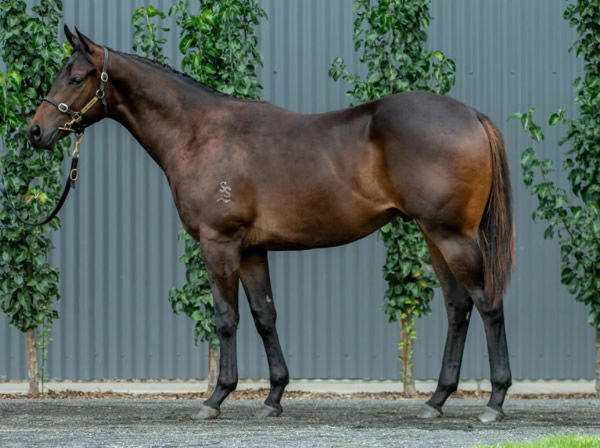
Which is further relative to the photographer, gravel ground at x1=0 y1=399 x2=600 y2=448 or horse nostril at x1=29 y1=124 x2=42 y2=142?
horse nostril at x1=29 y1=124 x2=42 y2=142

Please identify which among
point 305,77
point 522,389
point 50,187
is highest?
point 305,77

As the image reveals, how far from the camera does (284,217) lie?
6.92 m

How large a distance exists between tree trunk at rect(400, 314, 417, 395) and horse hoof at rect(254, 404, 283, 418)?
207cm

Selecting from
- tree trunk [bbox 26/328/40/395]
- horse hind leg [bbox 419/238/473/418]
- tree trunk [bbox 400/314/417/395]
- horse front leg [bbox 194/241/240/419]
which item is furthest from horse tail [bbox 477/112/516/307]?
tree trunk [bbox 26/328/40/395]

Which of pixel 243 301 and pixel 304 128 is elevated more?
pixel 304 128

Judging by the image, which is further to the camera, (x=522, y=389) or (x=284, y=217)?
(x=522, y=389)

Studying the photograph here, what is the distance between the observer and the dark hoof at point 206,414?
6.88 meters

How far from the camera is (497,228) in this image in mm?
6699

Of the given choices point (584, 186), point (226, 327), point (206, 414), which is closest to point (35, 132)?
point (226, 327)

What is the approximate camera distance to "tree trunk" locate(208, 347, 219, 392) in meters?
9.01

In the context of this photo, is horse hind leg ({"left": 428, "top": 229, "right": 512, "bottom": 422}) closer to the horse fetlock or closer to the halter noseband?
the horse fetlock

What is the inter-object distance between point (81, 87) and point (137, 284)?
3.04 m

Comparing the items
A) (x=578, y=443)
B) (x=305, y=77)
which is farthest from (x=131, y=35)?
(x=578, y=443)

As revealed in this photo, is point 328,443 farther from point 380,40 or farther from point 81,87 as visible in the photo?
point 380,40
